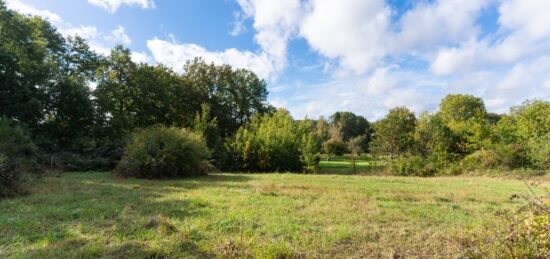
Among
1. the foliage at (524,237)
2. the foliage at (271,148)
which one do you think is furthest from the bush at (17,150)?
the foliage at (271,148)

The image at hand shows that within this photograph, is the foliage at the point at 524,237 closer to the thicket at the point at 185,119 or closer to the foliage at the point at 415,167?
the thicket at the point at 185,119

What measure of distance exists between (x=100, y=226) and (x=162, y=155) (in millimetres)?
8810

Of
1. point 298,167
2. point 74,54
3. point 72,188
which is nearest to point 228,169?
point 298,167

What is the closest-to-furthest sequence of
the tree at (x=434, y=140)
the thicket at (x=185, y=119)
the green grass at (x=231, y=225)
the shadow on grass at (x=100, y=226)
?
the shadow on grass at (x=100, y=226)
the green grass at (x=231, y=225)
the thicket at (x=185, y=119)
the tree at (x=434, y=140)

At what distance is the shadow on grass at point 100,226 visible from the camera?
13.2ft

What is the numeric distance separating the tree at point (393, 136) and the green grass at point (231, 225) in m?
19.5

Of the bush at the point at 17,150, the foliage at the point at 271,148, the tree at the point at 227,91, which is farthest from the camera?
the tree at the point at 227,91

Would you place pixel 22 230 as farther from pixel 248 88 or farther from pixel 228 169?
pixel 248 88

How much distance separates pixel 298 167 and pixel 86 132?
49.2ft

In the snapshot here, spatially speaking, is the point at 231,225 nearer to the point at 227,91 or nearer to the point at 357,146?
the point at 227,91

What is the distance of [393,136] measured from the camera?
2808cm

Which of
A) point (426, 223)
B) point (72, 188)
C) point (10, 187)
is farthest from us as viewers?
point (72, 188)

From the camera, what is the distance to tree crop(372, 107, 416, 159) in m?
27.3

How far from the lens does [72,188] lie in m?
9.55
